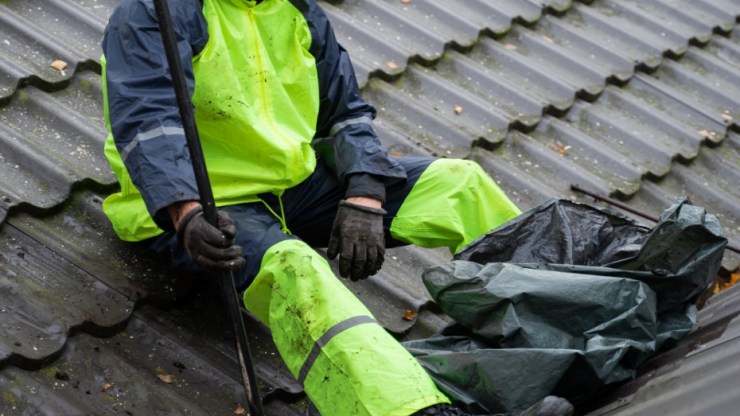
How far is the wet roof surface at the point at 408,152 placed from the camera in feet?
7.41

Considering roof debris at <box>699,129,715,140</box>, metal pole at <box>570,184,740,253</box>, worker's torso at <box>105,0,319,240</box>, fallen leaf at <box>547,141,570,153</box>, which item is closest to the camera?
worker's torso at <box>105,0,319,240</box>

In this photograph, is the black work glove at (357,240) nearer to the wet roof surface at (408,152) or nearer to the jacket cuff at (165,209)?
the wet roof surface at (408,152)

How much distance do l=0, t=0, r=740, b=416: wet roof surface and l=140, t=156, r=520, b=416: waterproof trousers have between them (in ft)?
0.70

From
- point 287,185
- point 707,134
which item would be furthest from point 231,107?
point 707,134

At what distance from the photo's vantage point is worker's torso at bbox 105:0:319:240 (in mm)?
2578

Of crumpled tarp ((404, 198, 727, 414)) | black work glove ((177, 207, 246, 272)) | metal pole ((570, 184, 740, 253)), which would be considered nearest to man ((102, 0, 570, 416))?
black work glove ((177, 207, 246, 272))

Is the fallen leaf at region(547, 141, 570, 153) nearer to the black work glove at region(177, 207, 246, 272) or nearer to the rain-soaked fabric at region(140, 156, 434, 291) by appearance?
the rain-soaked fabric at region(140, 156, 434, 291)

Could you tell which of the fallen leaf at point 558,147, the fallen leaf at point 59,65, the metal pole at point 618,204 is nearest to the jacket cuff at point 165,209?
the fallen leaf at point 59,65

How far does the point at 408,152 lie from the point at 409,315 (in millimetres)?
808

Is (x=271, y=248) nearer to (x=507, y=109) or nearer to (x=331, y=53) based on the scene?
(x=331, y=53)

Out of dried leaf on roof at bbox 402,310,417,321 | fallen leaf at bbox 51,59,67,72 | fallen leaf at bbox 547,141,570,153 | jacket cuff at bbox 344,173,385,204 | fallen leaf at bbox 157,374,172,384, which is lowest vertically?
fallen leaf at bbox 157,374,172,384

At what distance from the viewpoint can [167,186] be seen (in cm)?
229

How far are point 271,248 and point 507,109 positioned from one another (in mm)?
1788

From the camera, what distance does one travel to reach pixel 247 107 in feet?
8.57
